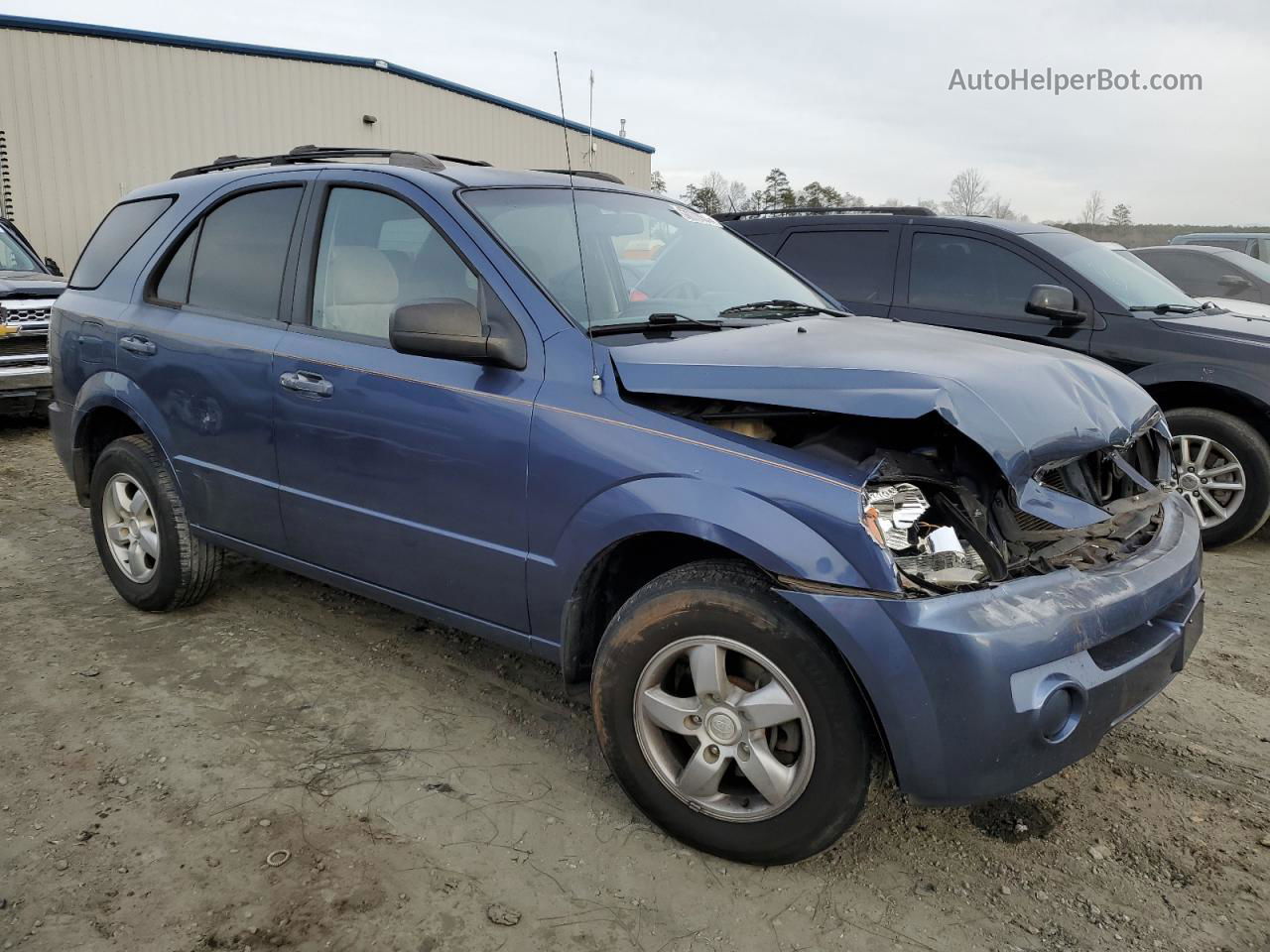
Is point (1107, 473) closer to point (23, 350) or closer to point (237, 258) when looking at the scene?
point (237, 258)

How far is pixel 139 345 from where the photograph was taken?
4039mm

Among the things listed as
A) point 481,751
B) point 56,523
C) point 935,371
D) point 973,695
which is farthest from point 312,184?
point 56,523

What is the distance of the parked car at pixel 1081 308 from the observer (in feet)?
17.9

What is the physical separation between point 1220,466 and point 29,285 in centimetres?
954

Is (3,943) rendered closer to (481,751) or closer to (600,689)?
(481,751)

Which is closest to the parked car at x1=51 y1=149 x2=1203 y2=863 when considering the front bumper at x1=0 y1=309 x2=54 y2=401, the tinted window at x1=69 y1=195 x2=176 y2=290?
the tinted window at x1=69 y1=195 x2=176 y2=290

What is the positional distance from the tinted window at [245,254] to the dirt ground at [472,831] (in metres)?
1.44

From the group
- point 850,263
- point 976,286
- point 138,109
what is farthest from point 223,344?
point 138,109

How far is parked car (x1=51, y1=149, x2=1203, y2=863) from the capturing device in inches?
89.4

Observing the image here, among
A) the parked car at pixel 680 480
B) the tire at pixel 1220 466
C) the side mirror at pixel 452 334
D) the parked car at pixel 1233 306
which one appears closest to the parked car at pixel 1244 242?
the parked car at pixel 1233 306

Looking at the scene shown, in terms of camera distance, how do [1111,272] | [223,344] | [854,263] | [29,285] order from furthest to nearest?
1. [29,285]
2. [854,263]
3. [1111,272]
4. [223,344]

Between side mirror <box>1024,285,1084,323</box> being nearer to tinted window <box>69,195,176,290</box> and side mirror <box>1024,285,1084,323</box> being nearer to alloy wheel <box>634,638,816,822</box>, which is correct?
alloy wheel <box>634,638,816,822</box>

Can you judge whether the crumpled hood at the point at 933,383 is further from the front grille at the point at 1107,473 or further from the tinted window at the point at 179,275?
the tinted window at the point at 179,275

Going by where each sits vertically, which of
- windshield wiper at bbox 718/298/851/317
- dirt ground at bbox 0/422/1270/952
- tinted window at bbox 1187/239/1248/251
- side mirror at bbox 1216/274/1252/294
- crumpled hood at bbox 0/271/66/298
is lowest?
dirt ground at bbox 0/422/1270/952
